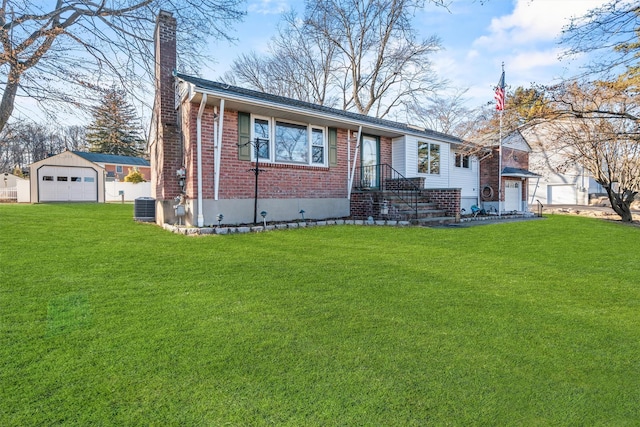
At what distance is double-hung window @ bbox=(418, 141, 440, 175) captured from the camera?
1326 cm

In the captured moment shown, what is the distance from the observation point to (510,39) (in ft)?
20.7

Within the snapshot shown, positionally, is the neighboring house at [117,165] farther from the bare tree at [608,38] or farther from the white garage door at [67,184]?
the bare tree at [608,38]

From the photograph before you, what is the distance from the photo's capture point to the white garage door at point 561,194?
3004cm

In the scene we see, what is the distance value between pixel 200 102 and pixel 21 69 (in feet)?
10.7

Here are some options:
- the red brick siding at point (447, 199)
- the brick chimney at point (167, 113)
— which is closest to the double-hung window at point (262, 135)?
the brick chimney at point (167, 113)

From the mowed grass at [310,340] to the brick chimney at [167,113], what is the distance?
13.2ft

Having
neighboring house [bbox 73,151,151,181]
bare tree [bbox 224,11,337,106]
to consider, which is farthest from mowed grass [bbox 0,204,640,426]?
neighboring house [bbox 73,151,151,181]

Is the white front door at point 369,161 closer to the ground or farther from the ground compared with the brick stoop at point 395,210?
farther from the ground

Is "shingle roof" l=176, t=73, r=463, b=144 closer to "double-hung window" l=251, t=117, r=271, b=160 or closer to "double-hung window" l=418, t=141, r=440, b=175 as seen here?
"double-hung window" l=418, t=141, r=440, b=175

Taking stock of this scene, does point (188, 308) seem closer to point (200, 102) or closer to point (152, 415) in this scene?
point (152, 415)

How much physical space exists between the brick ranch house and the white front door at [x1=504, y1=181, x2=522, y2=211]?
8264 millimetres

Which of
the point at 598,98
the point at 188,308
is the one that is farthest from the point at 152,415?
the point at 598,98

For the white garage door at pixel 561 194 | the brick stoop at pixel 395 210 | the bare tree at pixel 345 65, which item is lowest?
the brick stoop at pixel 395 210

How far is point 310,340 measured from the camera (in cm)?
265
